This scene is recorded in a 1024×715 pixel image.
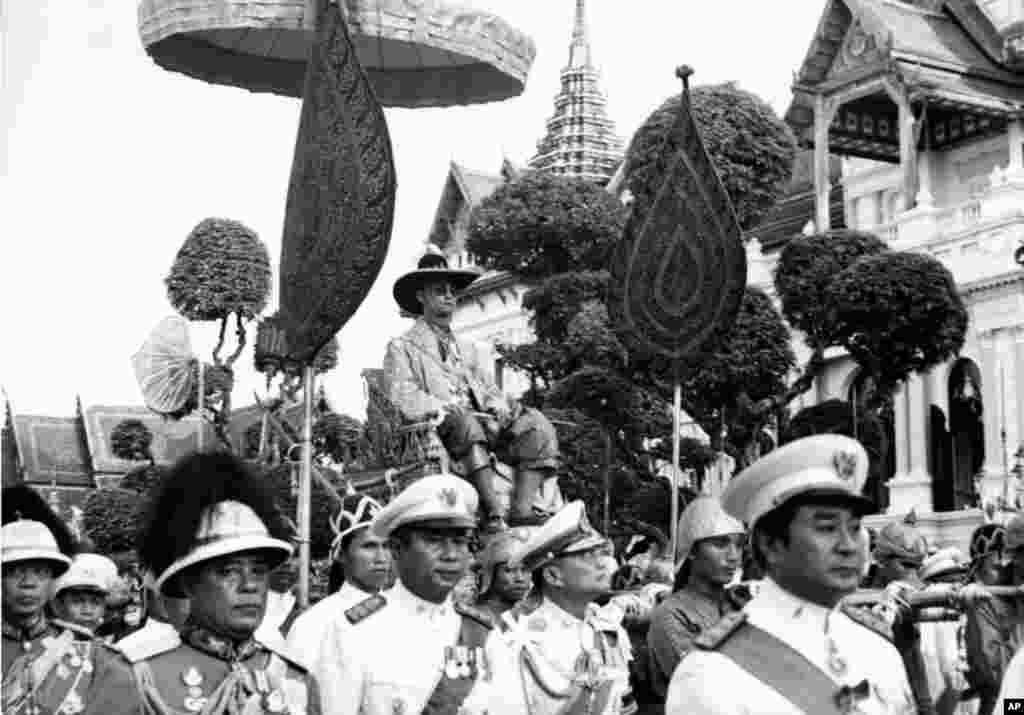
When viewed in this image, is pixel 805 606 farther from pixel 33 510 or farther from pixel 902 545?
pixel 902 545

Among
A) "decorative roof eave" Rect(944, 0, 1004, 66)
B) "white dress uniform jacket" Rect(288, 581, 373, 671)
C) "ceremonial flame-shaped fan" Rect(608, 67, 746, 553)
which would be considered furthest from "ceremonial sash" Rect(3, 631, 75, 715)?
"decorative roof eave" Rect(944, 0, 1004, 66)

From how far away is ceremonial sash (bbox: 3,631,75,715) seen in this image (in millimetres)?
5535

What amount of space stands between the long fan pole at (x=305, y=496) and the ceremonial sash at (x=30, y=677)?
2.76 m

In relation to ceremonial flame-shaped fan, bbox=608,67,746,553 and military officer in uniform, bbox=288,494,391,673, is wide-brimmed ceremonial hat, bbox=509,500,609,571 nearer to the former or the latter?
military officer in uniform, bbox=288,494,391,673

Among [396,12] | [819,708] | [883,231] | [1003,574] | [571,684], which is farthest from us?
[883,231]

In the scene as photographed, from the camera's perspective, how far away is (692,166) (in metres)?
11.7

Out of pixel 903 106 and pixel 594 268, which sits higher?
pixel 903 106

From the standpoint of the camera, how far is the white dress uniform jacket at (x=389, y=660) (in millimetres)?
6188

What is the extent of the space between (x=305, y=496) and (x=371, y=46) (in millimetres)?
4332

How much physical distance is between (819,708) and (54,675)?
2341 millimetres

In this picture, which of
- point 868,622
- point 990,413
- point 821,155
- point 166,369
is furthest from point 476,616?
point 821,155

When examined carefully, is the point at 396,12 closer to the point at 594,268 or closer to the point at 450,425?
the point at 450,425

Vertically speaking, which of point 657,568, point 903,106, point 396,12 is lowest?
point 657,568

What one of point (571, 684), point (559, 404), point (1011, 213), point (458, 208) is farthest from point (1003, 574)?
point (458, 208)
